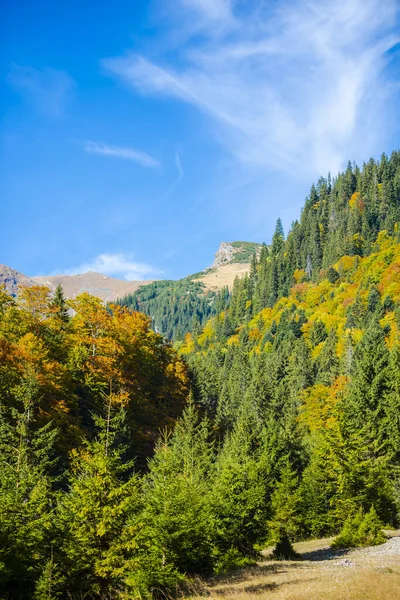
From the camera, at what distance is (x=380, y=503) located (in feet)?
104

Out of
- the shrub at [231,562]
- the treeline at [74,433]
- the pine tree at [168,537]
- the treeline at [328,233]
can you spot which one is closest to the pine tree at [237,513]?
the shrub at [231,562]

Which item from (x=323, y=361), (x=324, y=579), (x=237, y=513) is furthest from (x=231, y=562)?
(x=323, y=361)

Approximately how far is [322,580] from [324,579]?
0.21 metres

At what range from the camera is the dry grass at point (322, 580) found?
13.7 m

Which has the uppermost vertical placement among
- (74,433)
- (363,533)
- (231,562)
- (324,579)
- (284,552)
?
(74,433)

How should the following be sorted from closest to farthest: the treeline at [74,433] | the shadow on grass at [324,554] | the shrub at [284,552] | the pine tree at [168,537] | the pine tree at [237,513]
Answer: the treeline at [74,433] → the pine tree at [168,537] → the pine tree at [237,513] → the shadow on grass at [324,554] → the shrub at [284,552]

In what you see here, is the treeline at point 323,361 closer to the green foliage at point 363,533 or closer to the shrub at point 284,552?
the green foliage at point 363,533

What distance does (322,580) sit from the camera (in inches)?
655

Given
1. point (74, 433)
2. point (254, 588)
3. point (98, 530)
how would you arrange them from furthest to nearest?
point (74, 433) < point (254, 588) < point (98, 530)

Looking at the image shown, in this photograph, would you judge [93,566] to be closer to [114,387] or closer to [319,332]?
[114,387]

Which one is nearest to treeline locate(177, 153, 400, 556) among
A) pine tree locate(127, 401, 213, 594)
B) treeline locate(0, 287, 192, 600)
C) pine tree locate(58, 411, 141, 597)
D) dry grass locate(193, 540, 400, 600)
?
dry grass locate(193, 540, 400, 600)

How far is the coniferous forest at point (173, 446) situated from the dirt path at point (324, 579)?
188 centimetres

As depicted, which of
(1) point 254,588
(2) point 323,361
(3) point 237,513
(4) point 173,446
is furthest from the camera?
(2) point 323,361

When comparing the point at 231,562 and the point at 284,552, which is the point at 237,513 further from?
the point at 284,552
